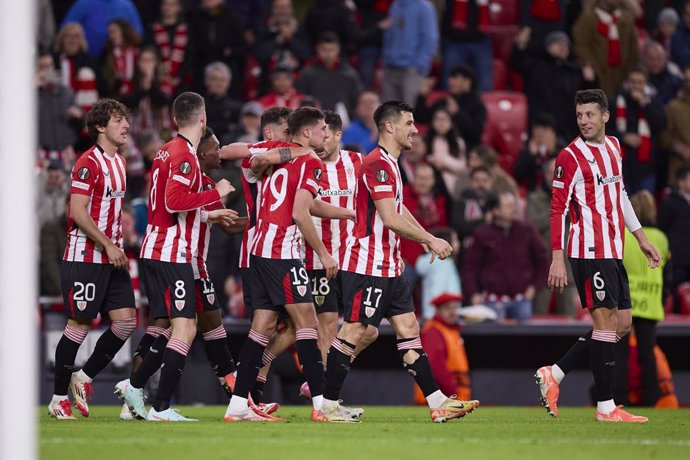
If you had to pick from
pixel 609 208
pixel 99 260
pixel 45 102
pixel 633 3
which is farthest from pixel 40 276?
pixel 633 3

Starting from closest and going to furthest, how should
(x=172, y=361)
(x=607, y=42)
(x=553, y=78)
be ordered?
(x=172, y=361) → (x=553, y=78) → (x=607, y=42)

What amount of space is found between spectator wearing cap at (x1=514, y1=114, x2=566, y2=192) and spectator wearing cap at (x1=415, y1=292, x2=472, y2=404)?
321 centimetres

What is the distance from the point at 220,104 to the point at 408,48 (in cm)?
286

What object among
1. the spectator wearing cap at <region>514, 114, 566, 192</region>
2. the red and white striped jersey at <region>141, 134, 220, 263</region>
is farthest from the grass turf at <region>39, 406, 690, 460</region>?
the spectator wearing cap at <region>514, 114, 566, 192</region>

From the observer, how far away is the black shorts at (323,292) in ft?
37.0

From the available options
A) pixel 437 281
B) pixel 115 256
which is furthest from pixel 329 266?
pixel 437 281

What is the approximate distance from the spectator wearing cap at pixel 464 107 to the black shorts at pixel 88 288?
7668 millimetres

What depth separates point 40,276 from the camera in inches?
582

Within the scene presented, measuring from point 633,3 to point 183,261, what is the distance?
11.9 metres

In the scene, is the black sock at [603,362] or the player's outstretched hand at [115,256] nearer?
the black sock at [603,362]

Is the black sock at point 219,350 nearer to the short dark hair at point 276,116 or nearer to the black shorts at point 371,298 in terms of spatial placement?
the black shorts at point 371,298

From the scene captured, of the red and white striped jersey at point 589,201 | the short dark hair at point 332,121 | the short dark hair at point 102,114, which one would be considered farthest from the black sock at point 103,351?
the red and white striped jersey at point 589,201

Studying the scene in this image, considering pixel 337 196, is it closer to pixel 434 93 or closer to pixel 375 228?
pixel 375 228

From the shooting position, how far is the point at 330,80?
17547 millimetres
